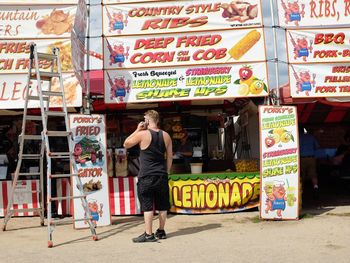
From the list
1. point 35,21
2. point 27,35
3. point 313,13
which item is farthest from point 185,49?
point 27,35

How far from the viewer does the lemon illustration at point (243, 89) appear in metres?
8.26

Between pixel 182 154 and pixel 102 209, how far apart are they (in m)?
3.43

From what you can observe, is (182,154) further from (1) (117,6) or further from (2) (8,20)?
(2) (8,20)

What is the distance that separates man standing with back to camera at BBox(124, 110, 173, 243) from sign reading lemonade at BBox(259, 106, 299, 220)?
7.18 ft

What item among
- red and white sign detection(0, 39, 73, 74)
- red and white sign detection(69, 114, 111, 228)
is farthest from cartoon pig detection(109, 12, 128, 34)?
red and white sign detection(69, 114, 111, 228)

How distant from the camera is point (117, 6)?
8.42 m

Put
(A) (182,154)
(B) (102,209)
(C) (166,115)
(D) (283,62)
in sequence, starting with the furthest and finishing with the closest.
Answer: (C) (166,115)
(A) (182,154)
(D) (283,62)
(B) (102,209)

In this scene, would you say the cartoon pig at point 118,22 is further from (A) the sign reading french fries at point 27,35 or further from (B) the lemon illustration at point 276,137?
(B) the lemon illustration at point 276,137

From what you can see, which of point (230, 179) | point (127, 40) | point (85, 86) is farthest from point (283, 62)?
point (85, 86)

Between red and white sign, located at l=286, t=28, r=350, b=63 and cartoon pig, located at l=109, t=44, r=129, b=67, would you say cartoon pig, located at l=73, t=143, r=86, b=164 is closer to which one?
cartoon pig, located at l=109, t=44, r=129, b=67

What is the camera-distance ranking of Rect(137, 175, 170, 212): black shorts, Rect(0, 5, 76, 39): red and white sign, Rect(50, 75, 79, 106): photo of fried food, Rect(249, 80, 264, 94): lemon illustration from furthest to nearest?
Rect(0, 5, 76, 39): red and white sign → Rect(249, 80, 264, 94): lemon illustration → Rect(50, 75, 79, 106): photo of fried food → Rect(137, 175, 170, 212): black shorts

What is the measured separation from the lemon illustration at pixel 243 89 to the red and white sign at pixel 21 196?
180 inches

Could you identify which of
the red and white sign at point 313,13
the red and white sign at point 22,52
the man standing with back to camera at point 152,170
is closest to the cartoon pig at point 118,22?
the red and white sign at point 22,52

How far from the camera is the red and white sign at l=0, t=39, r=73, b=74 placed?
8328 millimetres
